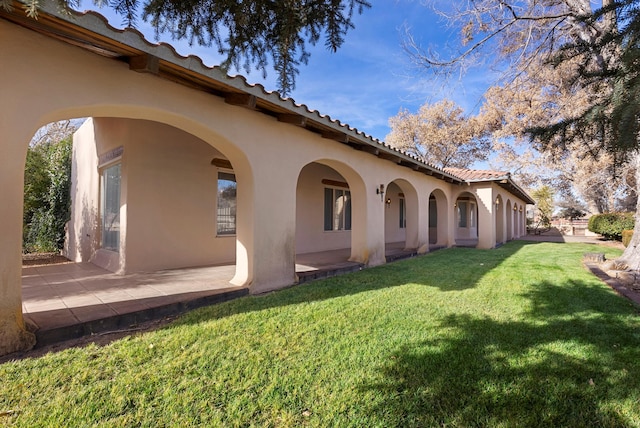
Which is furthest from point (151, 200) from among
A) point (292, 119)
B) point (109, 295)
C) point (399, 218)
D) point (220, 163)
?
point (399, 218)

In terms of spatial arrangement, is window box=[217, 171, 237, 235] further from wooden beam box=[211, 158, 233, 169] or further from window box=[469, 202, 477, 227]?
window box=[469, 202, 477, 227]

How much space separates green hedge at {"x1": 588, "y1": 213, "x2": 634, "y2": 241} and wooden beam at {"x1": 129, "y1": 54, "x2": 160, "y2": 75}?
2577 centimetres

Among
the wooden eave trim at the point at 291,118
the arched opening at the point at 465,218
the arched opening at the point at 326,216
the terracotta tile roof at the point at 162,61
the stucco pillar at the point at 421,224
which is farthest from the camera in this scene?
the arched opening at the point at 465,218

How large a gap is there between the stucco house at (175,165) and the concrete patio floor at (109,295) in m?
0.38

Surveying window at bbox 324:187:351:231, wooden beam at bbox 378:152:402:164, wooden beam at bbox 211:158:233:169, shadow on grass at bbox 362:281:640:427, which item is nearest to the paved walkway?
wooden beam at bbox 211:158:233:169

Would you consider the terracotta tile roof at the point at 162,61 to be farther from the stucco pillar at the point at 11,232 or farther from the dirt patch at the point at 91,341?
the dirt patch at the point at 91,341

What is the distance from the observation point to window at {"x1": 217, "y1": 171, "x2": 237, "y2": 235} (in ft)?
29.1

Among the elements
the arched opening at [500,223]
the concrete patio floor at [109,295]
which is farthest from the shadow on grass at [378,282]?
the arched opening at [500,223]

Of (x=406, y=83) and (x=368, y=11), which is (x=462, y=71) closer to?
(x=406, y=83)

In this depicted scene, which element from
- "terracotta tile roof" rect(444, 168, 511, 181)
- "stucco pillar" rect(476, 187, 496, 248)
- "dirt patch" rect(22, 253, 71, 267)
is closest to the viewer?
"dirt patch" rect(22, 253, 71, 267)

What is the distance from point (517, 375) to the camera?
3.12 m

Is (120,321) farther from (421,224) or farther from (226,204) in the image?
(421,224)

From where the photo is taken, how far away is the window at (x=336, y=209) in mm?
12688

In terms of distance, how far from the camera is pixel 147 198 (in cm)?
725
